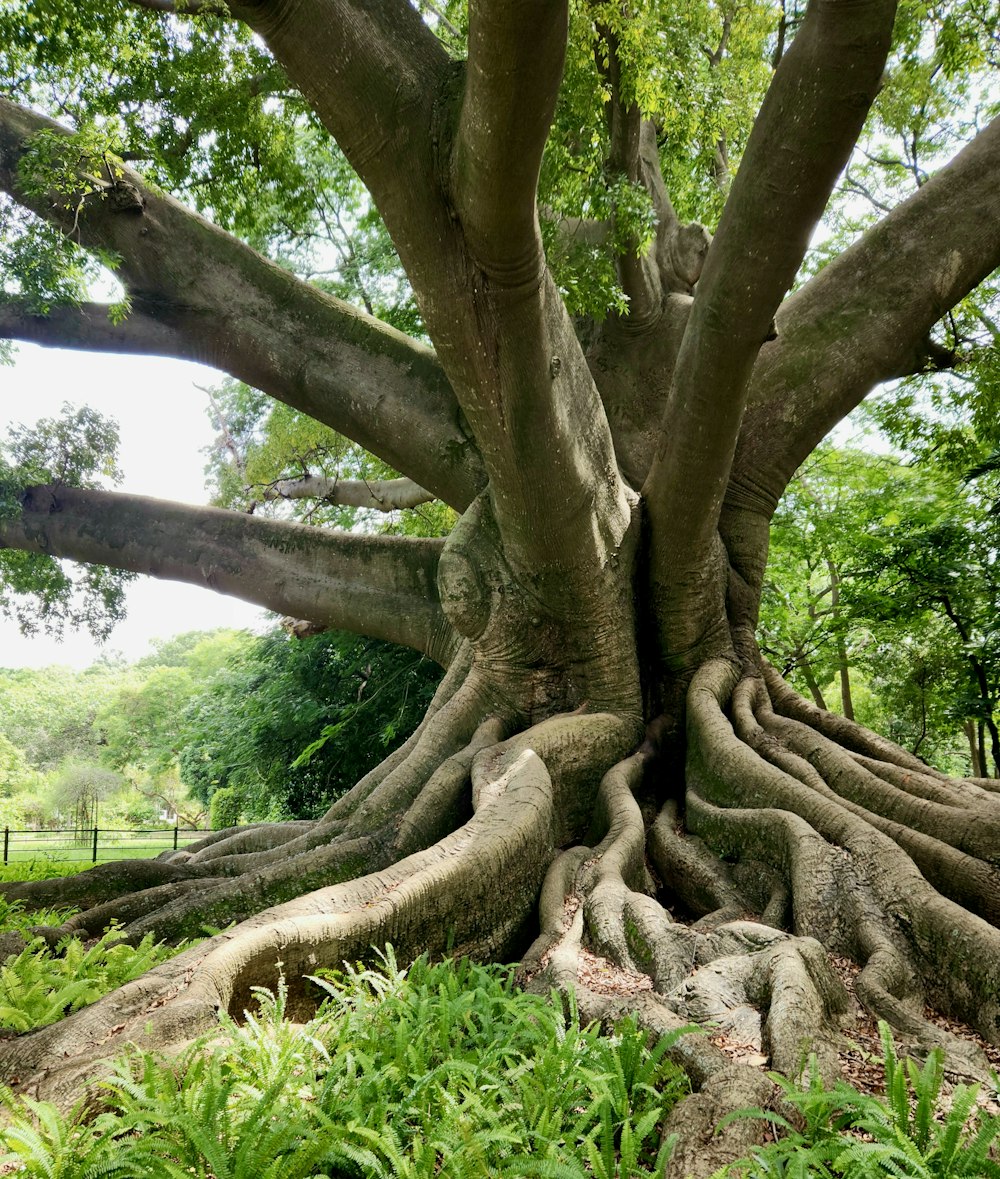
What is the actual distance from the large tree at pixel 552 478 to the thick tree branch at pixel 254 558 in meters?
0.03

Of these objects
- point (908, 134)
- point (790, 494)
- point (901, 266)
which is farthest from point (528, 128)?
point (790, 494)

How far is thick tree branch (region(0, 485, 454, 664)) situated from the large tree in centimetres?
3

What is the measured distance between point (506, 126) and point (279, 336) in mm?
3773

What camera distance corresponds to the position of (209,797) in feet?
70.2

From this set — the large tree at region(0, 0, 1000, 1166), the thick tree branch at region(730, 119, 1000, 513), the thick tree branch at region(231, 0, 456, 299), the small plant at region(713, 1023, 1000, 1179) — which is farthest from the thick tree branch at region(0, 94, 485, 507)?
the small plant at region(713, 1023, 1000, 1179)

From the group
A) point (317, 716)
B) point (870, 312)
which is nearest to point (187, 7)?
point (870, 312)

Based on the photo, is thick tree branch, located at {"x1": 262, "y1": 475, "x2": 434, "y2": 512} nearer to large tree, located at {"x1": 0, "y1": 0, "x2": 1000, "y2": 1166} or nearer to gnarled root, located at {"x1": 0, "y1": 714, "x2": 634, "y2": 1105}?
large tree, located at {"x1": 0, "y1": 0, "x2": 1000, "y2": 1166}

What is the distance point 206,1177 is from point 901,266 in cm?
648

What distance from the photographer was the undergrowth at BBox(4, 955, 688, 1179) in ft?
6.38

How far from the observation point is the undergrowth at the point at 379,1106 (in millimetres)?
1943

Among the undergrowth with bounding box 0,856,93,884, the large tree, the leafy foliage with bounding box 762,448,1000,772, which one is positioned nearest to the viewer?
the large tree

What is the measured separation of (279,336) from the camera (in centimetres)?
626

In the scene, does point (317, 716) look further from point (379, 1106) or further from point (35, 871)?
point (379, 1106)

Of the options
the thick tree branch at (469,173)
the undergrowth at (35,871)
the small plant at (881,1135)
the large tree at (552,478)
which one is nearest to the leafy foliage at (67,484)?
the large tree at (552,478)
